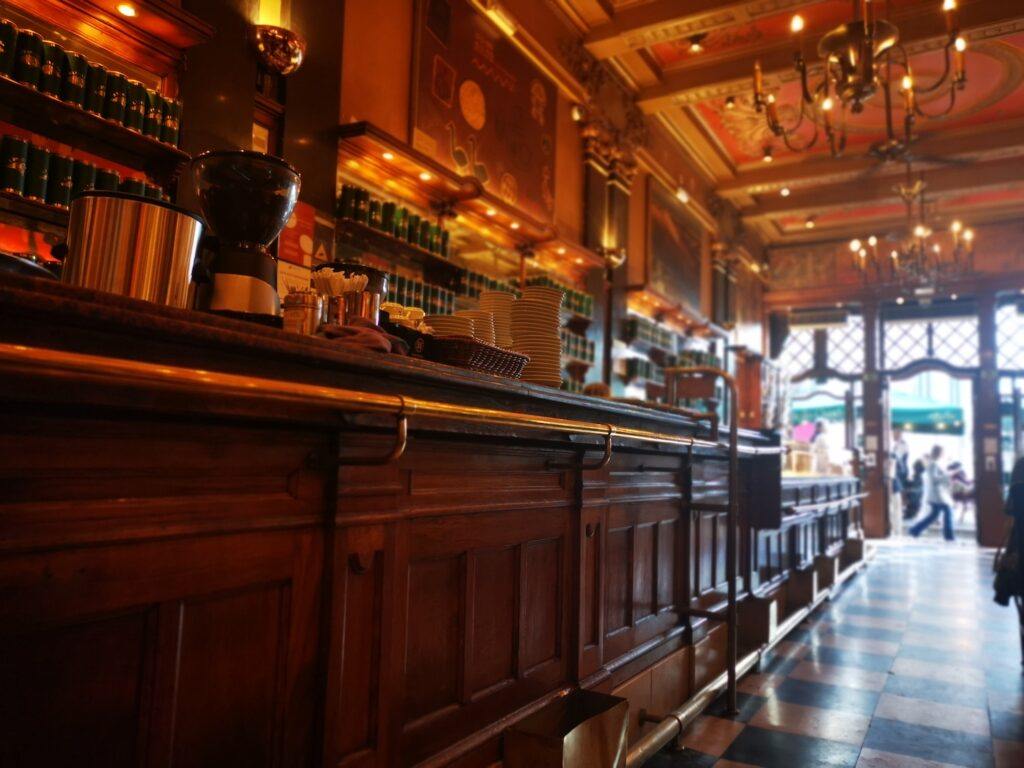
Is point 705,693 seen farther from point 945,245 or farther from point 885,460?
point 945,245

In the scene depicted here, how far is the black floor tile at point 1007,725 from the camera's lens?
2746 mm

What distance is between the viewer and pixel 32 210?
2.68m

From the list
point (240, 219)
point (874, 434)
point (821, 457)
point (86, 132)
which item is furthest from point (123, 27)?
point (874, 434)

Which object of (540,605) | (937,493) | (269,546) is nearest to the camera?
(269,546)

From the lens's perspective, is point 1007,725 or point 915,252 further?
point 915,252

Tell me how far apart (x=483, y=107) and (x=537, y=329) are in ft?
11.3

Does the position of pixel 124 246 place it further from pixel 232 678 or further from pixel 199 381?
pixel 232 678

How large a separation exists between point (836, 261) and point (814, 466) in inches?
265

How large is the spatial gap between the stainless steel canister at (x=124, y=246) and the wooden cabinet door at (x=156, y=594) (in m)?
0.34

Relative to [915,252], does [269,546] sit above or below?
below

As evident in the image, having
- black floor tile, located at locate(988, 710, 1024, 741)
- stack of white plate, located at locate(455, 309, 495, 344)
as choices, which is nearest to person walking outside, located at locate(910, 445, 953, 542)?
black floor tile, located at locate(988, 710, 1024, 741)

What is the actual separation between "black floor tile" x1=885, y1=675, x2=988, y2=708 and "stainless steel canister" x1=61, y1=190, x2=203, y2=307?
3.47 m

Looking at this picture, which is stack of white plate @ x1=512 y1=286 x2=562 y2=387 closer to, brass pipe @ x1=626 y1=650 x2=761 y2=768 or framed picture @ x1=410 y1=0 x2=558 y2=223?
brass pipe @ x1=626 y1=650 x2=761 y2=768

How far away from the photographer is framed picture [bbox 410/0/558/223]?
15.4 feet
